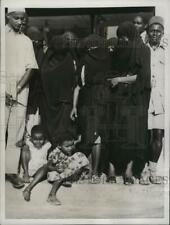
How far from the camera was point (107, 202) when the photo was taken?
2.14 ft

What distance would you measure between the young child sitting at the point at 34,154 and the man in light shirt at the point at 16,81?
2cm

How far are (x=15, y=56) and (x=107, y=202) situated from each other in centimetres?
37

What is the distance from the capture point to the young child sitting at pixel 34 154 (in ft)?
2.17

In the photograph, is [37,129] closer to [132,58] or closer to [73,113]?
[73,113]

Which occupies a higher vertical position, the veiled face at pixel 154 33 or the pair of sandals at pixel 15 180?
the veiled face at pixel 154 33

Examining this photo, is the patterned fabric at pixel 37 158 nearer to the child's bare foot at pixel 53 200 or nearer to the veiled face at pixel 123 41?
the child's bare foot at pixel 53 200

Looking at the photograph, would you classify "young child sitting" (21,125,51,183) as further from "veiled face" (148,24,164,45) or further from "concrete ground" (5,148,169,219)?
"veiled face" (148,24,164,45)

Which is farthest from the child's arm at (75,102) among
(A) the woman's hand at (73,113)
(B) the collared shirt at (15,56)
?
(B) the collared shirt at (15,56)

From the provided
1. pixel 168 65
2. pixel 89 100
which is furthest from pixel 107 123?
pixel 168 65

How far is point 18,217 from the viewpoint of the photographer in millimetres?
659

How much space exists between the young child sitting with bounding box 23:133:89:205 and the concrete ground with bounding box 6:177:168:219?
0.07 feet

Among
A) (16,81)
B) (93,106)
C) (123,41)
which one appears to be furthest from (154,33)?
(16,81)

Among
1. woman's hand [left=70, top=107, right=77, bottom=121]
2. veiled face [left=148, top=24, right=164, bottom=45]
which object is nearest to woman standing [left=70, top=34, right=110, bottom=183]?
woman's hand [left=70, top=107, right=77, bottom=121]

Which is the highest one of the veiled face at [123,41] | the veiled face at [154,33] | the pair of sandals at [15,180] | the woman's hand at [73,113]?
the veiled face at [154,33]
